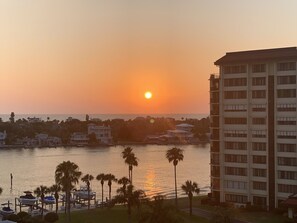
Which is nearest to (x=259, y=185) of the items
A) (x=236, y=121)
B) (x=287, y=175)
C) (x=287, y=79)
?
(x=287, y=175)

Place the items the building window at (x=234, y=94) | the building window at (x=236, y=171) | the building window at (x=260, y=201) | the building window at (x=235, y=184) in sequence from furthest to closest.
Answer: the building window at (x=234, y=94) < the building window at (x=236, y=171) < the building window at (x=235, y=184) < the building window at (x=260, y=201)

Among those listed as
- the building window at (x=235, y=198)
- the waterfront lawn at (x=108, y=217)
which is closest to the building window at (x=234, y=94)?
the building window at (x=235, y=198)

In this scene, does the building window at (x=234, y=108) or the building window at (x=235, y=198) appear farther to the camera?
the building window at (x=234, y=108)

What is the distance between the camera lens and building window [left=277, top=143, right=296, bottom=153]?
72.5m

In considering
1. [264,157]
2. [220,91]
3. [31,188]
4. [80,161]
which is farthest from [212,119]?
[80,161]

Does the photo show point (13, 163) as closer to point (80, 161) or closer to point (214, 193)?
point (80, 161)

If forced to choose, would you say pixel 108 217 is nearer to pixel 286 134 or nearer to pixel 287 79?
pixel 286 134

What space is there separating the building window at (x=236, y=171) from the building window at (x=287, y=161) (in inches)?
221

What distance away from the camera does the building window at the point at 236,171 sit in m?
76.6

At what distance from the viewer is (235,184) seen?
7725cm

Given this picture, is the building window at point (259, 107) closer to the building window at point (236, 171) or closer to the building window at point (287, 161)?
the building window at point (287, 161)

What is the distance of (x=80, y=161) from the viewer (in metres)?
175

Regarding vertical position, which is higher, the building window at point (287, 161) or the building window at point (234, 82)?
the building window at point (234, 82)

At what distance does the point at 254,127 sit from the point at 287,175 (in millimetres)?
8474
